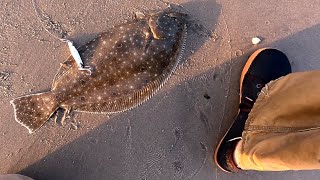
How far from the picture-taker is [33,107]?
2871mm

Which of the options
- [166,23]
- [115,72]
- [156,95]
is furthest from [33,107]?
[166,23]

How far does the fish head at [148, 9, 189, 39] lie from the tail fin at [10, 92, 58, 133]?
932 millimetres

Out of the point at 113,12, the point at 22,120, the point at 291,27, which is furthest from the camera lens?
the point at 291,27

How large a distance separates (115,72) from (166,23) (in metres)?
0.55

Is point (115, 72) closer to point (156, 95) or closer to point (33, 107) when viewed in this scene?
point (156, 95)

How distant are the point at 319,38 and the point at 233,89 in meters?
0.89

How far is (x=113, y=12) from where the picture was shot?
122 inches

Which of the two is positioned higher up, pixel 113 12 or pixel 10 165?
pixel 113 12

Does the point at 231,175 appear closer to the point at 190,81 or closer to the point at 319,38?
the point at 190,81

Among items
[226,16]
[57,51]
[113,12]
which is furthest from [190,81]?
[57,51]

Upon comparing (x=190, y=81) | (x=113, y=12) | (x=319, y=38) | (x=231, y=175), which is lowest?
(x=231, y=175)

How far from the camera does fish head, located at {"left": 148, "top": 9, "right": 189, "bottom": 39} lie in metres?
2.96

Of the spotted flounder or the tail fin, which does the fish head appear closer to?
the spotted flounder

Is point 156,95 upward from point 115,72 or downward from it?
downward
